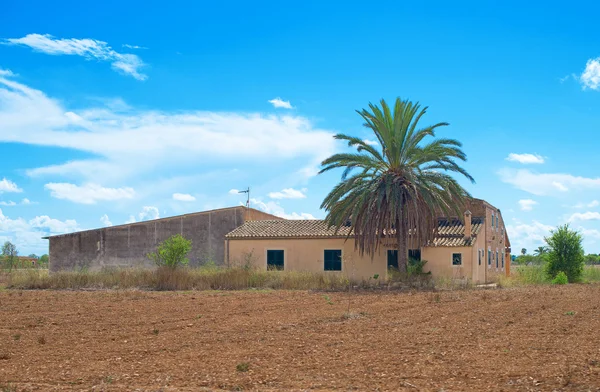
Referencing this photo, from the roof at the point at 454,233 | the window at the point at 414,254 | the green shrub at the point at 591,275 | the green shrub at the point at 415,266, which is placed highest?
the roof at the point at 454,233

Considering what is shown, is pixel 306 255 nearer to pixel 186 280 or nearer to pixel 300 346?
pixel 186 280

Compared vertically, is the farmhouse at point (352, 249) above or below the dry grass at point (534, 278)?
above

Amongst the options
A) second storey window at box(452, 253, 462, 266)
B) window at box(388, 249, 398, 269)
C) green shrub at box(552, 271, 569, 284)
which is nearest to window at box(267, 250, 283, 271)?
window at box(388, 249, 398, 269)

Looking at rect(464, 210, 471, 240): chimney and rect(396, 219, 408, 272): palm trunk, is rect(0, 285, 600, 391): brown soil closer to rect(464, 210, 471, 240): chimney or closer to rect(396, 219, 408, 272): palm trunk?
rect(396, 219, 408, 272): palm trunk

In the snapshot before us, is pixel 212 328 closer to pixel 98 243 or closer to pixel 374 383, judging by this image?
pixel 374 383

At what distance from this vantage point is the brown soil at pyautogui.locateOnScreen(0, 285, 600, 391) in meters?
8.86

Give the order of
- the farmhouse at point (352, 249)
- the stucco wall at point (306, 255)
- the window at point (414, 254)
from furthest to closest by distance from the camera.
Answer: the stucco wall at point (306, 255) → the window at point (414, 254) → the farmhouse at point (352, 249)

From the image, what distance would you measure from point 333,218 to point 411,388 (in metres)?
23.2

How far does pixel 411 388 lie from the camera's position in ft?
27.3

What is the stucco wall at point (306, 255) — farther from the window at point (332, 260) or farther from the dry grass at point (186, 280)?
the dry grass at point (186, 280)

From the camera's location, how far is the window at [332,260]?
115ft

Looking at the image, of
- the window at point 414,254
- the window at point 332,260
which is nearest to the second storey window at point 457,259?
the window at point 414,254

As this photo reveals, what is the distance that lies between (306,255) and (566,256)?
51.0ft

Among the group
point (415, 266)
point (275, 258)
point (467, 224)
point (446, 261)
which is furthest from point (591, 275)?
point (275, 258)
